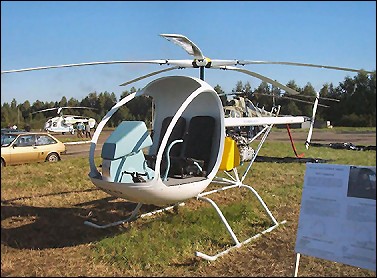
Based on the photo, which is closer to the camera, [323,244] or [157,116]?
[323,244]

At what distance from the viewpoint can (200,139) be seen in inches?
194

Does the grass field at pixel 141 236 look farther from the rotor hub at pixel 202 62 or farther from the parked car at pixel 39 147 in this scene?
the parked car at pixel 39 147

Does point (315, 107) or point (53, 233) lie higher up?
point (315, 107)

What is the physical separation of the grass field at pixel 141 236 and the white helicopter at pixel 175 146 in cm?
21

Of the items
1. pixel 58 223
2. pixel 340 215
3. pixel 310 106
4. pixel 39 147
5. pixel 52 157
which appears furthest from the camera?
pixel 52 157

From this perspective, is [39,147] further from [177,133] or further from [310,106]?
[310,106]

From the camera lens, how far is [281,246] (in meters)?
4.27

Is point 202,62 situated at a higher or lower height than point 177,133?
higher

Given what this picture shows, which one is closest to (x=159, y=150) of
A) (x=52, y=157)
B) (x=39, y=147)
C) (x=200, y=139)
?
(x=200, y=139)

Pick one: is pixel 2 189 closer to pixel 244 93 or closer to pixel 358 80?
pixel 358 80

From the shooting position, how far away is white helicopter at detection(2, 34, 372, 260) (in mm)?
3760

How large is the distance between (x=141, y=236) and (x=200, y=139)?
1.39 m

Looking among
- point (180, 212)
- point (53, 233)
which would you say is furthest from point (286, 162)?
point (53, 233)

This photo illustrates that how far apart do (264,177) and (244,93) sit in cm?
220
